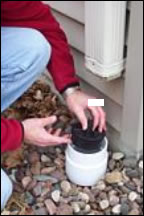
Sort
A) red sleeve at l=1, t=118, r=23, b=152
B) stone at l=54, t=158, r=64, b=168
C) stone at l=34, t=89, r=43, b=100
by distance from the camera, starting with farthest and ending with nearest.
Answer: stone at l=34, t=89, r=43, b=100, stone at l=54, t=158, r=64, b=168, red sleeve at l=1, t=118, r=23, b=152

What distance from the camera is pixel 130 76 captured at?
1431mm

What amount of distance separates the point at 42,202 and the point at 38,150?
244 mm

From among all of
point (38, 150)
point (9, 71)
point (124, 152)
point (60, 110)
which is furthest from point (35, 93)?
point (9, 71)

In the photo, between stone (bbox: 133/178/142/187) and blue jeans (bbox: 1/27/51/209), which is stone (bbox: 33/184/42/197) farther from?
stone (bbox: 133/178/142/187)

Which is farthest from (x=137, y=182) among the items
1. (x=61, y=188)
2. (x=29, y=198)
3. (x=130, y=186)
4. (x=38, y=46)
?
(x=38, y=46)

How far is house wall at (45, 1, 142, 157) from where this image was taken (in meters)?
1.54

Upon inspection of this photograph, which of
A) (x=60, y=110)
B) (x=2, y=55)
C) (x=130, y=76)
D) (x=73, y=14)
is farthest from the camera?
(x=60, y=110)

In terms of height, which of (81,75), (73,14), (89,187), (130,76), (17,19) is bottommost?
(89,187)

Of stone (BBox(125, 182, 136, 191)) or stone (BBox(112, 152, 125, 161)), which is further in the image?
stone (BBox(112, 152, 125, 161))

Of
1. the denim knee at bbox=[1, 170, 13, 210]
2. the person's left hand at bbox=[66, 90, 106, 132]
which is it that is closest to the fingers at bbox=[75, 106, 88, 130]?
the person's left hand at bbox=[66, 90, 106, 132]

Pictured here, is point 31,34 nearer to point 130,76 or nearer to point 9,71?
point 9,71

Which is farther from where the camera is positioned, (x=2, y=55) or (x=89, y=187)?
(x=89, y=187)

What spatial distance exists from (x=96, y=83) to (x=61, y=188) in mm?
380

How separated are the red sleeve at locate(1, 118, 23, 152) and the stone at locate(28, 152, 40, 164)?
52 centimetres
